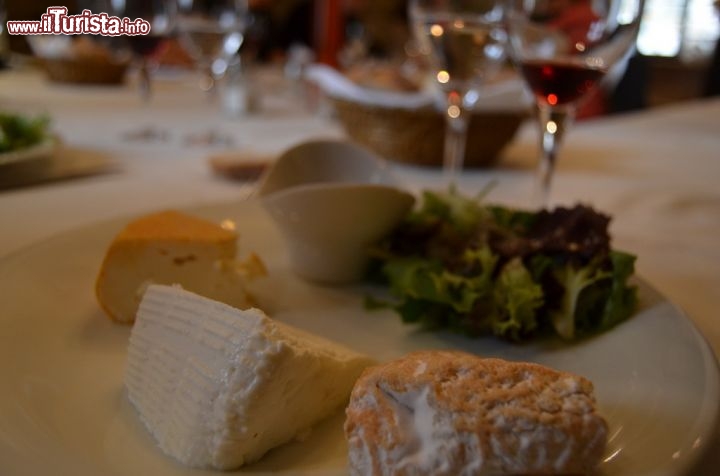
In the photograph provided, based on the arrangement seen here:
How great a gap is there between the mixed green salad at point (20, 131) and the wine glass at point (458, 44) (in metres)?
0.88

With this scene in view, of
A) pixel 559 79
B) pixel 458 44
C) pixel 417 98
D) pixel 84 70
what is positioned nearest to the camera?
pixel 559 79

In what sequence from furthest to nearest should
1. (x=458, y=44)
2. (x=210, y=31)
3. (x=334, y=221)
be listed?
(x=210, y=31), (x=458, y=44), (x=334, y=221)

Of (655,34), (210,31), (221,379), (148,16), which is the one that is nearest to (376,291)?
(221,379)

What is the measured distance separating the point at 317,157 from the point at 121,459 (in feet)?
2.43

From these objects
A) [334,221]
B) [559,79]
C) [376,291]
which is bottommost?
[376,291]

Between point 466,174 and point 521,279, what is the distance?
874 millimetres

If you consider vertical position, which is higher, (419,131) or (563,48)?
(563,48)

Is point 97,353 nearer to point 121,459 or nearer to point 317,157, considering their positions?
point 121,459

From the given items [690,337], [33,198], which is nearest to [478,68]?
[690,337]

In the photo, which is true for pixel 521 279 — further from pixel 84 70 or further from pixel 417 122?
pixel 84 70

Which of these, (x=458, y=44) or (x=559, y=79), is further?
(x=458, y=44)

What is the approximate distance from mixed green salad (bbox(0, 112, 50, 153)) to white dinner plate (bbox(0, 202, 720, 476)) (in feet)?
1.76

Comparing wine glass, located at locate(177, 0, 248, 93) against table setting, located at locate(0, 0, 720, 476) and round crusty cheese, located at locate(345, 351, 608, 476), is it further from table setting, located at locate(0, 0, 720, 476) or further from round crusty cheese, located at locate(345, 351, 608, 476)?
round crusty cheese, located at locate(345, 351, 608, 476)

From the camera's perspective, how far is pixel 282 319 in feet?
2.95
